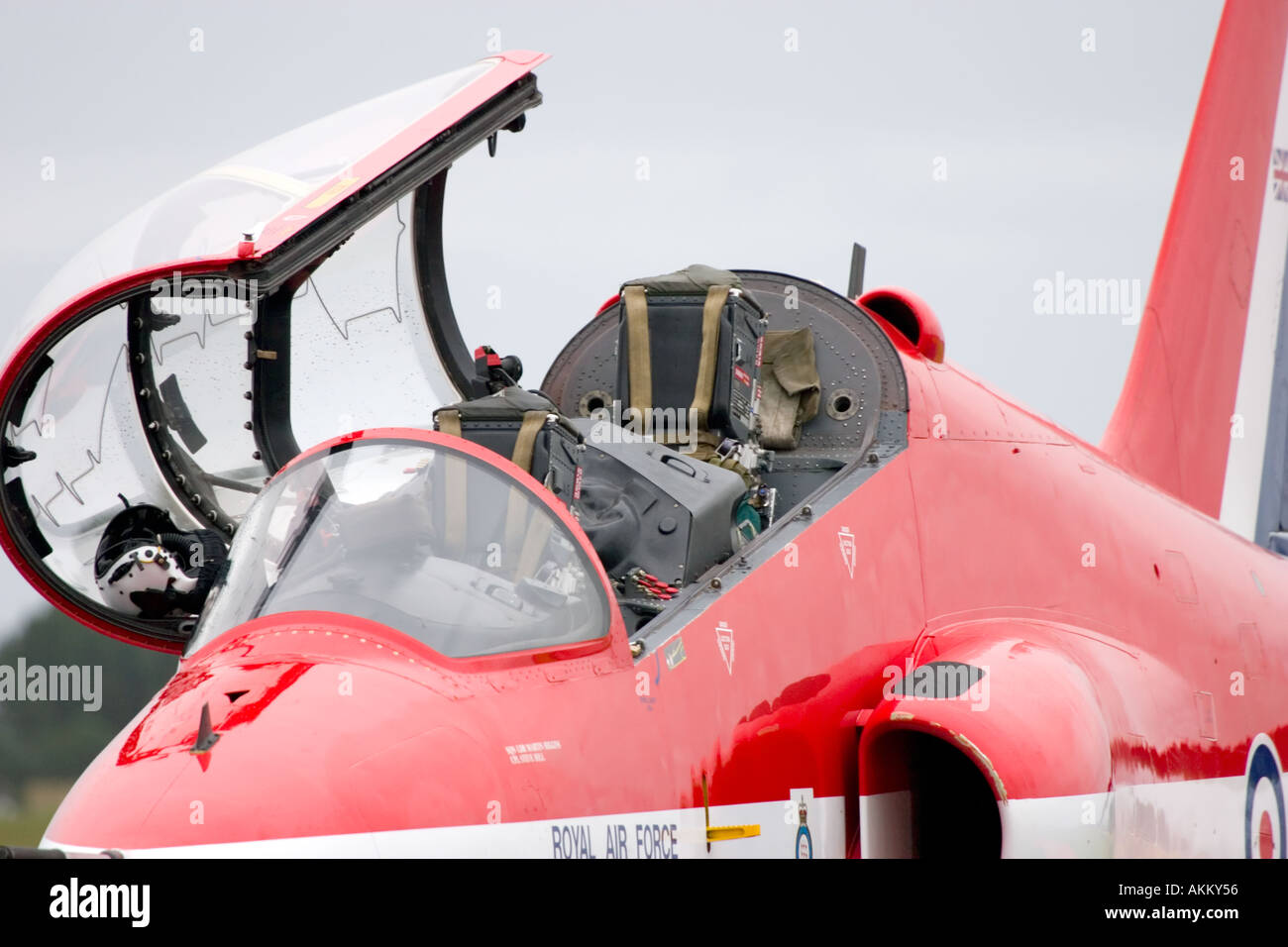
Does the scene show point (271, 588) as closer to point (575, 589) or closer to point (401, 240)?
point (575, 589)

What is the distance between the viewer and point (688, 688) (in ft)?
15.2

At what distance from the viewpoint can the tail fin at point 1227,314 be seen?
30.7ft

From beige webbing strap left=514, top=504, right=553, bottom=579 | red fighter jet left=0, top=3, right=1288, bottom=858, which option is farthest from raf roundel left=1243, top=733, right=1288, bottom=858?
beige webbing strap left=514, top=504, right=553, bottom=579

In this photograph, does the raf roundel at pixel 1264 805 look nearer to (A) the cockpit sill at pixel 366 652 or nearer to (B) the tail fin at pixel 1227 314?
(B) the tail fin at pixel 1227 314

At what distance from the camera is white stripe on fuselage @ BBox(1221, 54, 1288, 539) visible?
10.2m

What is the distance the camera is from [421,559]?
14.5ft

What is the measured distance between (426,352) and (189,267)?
6.85 feet

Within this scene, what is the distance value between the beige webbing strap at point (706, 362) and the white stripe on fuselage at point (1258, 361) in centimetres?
489

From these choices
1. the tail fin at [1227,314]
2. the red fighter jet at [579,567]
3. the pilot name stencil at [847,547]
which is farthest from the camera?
the tail fin at [1227,314]

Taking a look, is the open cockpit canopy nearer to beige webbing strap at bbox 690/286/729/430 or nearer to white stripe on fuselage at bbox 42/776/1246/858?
beige webbing strap at bbox 690/286/729/430

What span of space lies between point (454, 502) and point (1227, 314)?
22.9 feet

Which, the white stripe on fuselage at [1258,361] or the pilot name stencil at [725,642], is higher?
the white stripe on fuselage at [1258,361]

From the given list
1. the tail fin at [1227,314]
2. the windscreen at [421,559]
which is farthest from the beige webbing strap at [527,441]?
the tail fin at [1227,314]
